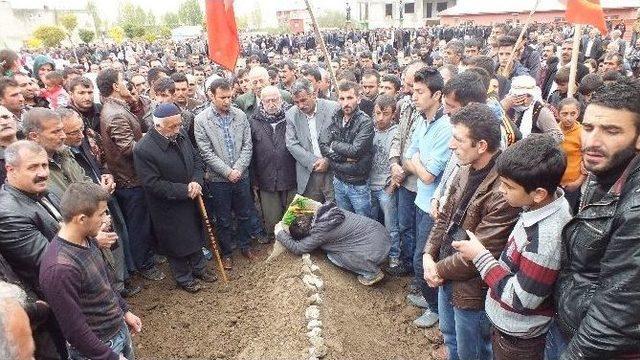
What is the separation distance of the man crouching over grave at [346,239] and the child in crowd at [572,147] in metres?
1.86

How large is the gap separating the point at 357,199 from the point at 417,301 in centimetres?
130

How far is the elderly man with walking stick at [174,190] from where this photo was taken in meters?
4.32

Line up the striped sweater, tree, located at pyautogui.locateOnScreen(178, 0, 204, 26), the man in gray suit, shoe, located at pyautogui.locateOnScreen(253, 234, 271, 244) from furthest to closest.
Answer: tree, located at pyautogui.locateOnScreen(178, 0, 204, 26), shoe, located at pyautogui.locateOnScreen(253, 234, 271, 244), the man in gray suit, the striped sweater

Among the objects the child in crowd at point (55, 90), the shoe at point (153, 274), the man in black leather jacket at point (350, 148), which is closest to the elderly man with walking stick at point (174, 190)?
the shoe at point (153, 274)

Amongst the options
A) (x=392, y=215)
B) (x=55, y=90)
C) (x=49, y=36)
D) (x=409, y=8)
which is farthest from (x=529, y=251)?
(x=409, y=8)

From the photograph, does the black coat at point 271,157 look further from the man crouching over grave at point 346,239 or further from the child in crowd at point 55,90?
the child in crowd at point 55,90

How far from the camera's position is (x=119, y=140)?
4.56m

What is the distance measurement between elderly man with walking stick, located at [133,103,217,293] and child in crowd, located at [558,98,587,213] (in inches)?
147

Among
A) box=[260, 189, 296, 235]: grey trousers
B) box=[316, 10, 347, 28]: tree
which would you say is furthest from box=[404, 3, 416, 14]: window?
box=[260, 189, 296, 235]: grey trousers

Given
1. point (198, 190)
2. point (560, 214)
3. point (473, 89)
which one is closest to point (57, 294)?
point (198, 190)

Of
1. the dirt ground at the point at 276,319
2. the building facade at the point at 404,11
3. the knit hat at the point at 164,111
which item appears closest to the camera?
the dirt ground at the point at 276,319

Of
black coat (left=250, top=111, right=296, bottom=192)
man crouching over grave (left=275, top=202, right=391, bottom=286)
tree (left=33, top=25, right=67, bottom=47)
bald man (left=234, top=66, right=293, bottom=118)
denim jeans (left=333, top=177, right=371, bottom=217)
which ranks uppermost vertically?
tree (left=33, top=25, right=67, bottom=47)

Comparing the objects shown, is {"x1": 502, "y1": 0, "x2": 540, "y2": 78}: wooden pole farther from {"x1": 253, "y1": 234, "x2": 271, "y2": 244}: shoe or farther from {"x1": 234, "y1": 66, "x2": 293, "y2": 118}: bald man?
{"x1": 253, "y1": 234, "x2": 271, "y2": 244}: shoe

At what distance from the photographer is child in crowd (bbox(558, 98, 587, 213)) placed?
13.6ft
